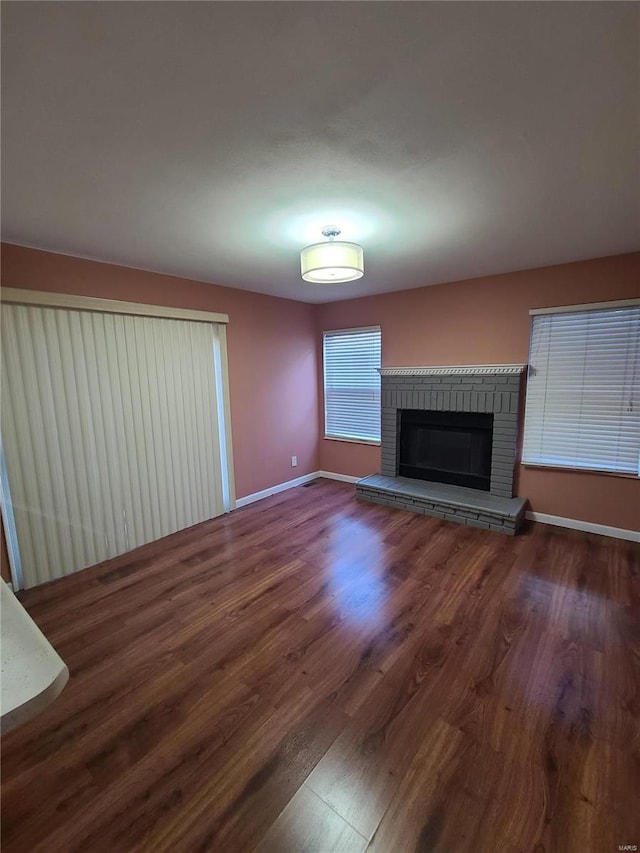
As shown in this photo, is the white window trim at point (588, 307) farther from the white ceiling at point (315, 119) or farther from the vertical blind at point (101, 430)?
the vertical blind at point (101, 430)

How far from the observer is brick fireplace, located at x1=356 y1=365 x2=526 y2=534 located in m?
3.52

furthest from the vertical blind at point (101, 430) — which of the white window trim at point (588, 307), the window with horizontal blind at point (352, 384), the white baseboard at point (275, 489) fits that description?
the white window trim at point (588, 307)

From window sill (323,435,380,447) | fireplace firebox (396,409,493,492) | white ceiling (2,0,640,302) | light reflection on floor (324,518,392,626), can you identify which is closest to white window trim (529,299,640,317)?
white ceiling (2,0,640,302)

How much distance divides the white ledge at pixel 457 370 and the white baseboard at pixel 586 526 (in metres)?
1.46

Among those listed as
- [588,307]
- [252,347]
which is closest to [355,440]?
[252,347]

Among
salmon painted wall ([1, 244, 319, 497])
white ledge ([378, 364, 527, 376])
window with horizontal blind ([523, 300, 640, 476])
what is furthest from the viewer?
white ledge ([378, 364, 527, 376])

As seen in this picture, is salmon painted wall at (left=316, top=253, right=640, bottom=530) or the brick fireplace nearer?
salmon painted wall at (left=316, top=253, right=640, bottom=530)

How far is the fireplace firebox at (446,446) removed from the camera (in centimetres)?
384

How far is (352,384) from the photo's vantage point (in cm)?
480

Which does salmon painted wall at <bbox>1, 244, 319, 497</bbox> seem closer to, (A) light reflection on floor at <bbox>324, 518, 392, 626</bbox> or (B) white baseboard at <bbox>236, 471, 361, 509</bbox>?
(B) white baseboard at <bbox>236, 471, 361, 509</bbox>

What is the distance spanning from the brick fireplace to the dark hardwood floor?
76 cm

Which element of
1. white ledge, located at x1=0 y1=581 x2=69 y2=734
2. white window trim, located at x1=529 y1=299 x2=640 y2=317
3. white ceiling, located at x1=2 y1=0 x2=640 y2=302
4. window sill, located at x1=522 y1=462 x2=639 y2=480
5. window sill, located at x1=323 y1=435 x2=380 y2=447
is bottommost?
window sill, located at x1=522 y1=462 x2=639 y2=480

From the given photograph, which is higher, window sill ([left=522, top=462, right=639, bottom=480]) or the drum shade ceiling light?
the drum shade ceiling light

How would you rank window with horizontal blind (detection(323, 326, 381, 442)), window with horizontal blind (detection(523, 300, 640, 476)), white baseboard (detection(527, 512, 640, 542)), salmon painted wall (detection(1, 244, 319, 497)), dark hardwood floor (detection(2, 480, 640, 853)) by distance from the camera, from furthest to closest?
1. window with horizontal blind (detection(323, 326, 381, 442))
2. white baseboard (detection(527, 512, 640, 542))
3. window with horizontal blind (detection(523, 300, 640, 476))
4. salmon painted wall (detection(1, 244, 319, 497))
5. dark hardwood floor (detection(2, 480, 640, 853))
